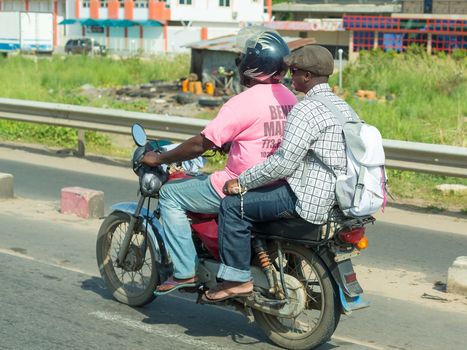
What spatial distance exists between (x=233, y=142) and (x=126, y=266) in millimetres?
1440

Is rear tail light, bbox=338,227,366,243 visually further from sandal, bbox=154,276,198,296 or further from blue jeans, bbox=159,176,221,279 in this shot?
sandal, bbox=154,276,198,296

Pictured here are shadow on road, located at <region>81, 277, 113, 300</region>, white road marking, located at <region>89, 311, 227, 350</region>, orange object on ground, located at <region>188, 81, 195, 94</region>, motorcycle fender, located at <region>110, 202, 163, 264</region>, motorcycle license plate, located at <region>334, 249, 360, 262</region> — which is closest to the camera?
motorcycle license plate, located at <region>334, 249, 360, 262</region>

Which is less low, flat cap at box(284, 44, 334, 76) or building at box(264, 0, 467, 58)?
building at box(264, 0, 467, 58)

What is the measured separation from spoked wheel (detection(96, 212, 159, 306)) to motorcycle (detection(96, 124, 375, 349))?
0.18 feet

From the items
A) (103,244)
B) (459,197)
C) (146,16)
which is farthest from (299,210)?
(146,16)

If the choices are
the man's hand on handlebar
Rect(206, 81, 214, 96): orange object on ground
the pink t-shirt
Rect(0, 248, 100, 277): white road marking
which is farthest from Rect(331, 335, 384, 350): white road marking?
Rect(206, 81, 214, 96): orange object on ground

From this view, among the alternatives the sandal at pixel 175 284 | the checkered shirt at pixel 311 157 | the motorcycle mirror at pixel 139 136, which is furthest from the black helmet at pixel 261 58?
the sandal at pixel 175 284

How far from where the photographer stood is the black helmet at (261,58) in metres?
5.75

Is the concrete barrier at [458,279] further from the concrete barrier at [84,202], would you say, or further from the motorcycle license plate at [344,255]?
the concrete barrier at [84,202]

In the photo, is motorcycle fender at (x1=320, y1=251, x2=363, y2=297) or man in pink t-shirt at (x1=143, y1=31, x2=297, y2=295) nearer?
motorcycle fender at (x1=320, y1=251, x2=363, y2=297)

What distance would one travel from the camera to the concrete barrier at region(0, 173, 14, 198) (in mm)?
10680

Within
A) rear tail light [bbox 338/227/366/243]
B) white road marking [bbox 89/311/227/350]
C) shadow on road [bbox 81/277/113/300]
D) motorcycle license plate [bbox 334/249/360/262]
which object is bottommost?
shadow on road [bbox 81/277/113/300]

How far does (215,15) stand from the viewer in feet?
265

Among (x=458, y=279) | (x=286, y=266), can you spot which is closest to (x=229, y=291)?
(x=286, y=266)
